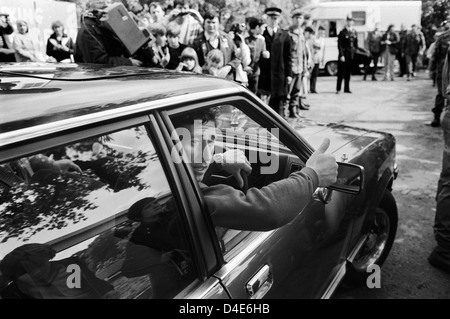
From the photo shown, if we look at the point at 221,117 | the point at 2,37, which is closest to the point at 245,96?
the point at 221,117

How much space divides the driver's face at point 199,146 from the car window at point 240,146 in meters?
0.02

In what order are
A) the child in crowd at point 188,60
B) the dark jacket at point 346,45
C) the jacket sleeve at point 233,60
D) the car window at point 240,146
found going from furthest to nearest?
the dark jacket at point 346,45 → the jacket sleeve at point 233,60 → the child in crowd at point 188,60 → the car window at point 240,146

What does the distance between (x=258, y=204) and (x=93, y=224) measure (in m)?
0.60

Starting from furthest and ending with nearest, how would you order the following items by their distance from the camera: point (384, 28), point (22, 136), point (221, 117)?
point (384, 28)
point (221, 117)
point (22, 136)

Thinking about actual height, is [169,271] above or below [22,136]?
below

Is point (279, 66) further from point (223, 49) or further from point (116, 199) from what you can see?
point (116, 199)

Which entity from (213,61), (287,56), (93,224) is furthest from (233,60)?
(93,224)

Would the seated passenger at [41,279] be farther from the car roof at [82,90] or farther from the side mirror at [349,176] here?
the side mirror at [349,176]

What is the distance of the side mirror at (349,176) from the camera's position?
186 centimetres

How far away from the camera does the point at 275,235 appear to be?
178cm

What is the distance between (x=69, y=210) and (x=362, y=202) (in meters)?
1.66

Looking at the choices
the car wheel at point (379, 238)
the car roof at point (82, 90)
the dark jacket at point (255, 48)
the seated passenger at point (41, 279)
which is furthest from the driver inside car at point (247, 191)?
the dark jacket at point (255, 48)
